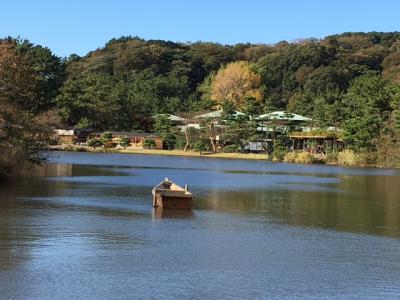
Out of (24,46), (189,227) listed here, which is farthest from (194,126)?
(189,227)

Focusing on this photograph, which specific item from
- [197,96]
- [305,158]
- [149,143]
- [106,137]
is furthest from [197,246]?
[197,96]

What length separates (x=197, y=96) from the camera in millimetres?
107438

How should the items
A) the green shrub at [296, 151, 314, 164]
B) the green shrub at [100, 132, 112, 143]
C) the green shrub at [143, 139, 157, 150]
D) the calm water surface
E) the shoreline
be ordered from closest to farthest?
the calm water surface, the green shrub at [296, 151, 314, 164], the shoreline, the green shrub at [100, 132, 112, 143], the green shrub at [143, 139, 157, 150]

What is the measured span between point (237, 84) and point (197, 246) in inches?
3334

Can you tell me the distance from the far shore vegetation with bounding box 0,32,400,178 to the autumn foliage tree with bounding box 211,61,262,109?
0.15 m

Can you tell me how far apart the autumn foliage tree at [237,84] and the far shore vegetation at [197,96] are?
0.48 ft

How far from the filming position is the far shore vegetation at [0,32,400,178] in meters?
33.2

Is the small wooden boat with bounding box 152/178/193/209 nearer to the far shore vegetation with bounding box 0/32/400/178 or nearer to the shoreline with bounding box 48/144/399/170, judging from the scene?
the far shore vegetation with bounding box 0/32/400/178

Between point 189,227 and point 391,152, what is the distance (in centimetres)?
4572

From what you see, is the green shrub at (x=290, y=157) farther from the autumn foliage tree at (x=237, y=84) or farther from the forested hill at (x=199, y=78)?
the autumn foliage tree at (x=237, y=84)

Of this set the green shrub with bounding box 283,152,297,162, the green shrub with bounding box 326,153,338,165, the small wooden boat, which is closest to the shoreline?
the green shrub with bounding box 283,152,297,162

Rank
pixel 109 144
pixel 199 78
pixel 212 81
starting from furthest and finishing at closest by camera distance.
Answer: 1. pixel 199 78
2. pixel 212 81
3. pixel 109 144

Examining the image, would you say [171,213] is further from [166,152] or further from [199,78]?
[199,78]

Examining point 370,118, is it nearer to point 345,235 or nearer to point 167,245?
point 345,235
